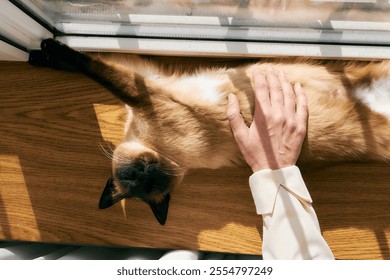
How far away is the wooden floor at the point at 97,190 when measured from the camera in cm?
129

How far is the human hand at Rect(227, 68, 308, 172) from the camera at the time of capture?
3.88 feet

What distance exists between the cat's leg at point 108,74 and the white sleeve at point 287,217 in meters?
0.50

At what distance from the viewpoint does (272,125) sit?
1.20 meters

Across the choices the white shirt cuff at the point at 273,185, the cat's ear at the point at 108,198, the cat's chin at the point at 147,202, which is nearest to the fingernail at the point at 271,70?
the white shirt cuff at the point at 273,185

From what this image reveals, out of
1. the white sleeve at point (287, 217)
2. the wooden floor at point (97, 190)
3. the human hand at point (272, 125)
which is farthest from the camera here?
the wooden floor at point (97, 190)

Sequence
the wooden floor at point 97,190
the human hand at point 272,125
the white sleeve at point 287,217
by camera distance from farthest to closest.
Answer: the wooden floor at point 97,190 < the human hand at point 272,125 < the white sleeve at point 287,217

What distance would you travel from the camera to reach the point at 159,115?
4.11 ft

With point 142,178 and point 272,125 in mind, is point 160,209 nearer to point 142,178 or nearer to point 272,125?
point 142,178

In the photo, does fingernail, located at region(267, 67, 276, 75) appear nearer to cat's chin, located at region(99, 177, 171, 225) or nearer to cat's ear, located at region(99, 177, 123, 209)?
cat's chin, located at region(99, 177, 171, 225)

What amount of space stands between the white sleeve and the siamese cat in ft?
0.47

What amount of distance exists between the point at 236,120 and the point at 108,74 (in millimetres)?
475

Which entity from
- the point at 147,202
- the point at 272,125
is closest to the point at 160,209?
the point at 147,202

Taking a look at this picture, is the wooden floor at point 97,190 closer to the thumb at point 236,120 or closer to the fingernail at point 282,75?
the thumb at point 236,120

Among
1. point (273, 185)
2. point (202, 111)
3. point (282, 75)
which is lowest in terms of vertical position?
point (273, 185)
